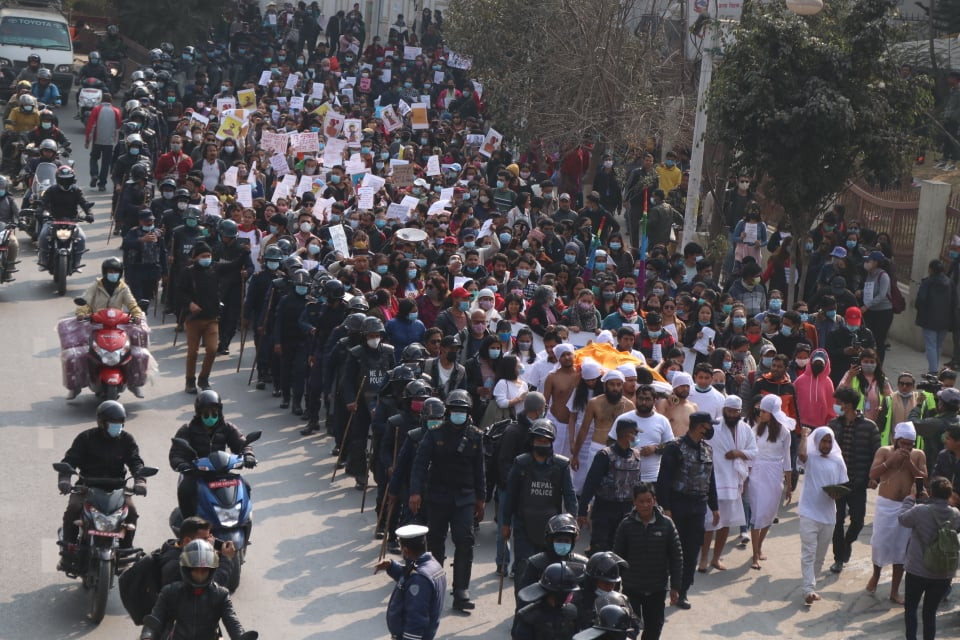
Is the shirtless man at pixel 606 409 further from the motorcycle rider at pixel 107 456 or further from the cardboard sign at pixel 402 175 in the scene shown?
the cardboard sign at pixel 402 175

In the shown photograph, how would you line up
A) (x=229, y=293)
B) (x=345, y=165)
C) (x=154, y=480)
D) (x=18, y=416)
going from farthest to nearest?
(x=345, y=165) → (x=229, y=293) → (x=18, y=416) → (x=154, y=480)

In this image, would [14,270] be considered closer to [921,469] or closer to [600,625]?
[921,469]

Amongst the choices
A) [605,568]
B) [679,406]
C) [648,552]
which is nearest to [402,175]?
[679,406]

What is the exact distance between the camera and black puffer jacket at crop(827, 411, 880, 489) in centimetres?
1405

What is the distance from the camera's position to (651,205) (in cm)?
2427

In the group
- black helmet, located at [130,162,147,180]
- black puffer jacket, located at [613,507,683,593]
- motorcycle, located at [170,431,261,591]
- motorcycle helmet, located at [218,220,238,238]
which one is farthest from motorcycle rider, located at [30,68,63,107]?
black puffer jacket, located at [613,507,683,593]

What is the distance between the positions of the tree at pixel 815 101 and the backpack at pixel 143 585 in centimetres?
1162

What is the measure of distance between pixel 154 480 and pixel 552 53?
16.8 metres

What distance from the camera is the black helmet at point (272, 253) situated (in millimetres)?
18406

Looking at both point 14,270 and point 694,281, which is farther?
point 14,270

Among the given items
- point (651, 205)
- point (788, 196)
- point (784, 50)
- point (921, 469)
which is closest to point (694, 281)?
point (788, 196)

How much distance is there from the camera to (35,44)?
1505 inches

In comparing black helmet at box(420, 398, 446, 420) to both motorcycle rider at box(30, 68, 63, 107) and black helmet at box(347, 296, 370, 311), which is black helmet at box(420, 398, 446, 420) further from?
motorcycle rider at box(30, 68, 63, 107)

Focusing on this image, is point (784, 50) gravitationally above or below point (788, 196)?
above
